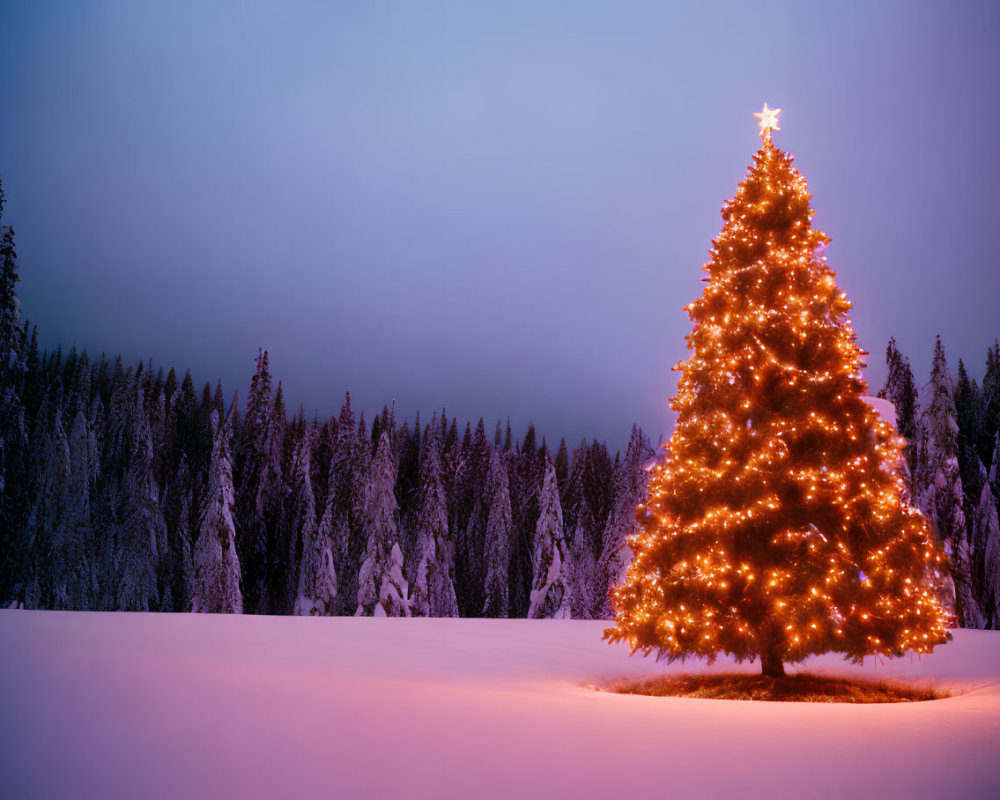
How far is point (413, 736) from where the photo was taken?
5.06m

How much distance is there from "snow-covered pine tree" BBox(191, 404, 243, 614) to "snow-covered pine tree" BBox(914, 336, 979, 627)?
30.9 metres

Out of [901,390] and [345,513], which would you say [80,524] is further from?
[901,390]

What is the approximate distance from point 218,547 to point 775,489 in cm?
2898

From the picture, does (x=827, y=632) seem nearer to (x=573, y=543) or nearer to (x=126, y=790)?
(x=126, y=790)

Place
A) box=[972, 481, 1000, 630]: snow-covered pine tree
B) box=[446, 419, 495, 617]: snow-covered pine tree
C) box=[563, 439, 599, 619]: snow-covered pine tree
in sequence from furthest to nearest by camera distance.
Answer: box=[446, 419, 495, 617]: snow-covered pine tree, box=[563, 439, 599, 619]: snow-covered pine tree, box=[972, 481, 1000, 630]: snow-covered pine tree

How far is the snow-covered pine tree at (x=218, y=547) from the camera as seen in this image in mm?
31828

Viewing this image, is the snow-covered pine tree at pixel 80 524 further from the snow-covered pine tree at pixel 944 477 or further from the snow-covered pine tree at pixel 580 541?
the snow-covered pine tree at pixel 944 477

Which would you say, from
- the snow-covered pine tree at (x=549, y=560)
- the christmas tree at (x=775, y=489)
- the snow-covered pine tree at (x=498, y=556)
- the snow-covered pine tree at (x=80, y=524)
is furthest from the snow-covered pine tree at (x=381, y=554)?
the christmas tree at (x=775, y=489)

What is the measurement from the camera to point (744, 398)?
1027cm

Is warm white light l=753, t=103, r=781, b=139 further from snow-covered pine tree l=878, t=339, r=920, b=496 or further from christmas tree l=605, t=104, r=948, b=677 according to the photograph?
snow-covered pine tree l=878, t=339, r=920, b=496

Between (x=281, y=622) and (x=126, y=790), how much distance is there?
917 centimetres

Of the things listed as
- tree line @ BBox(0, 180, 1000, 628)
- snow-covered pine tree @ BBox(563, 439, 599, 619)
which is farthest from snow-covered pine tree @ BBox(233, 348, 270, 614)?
snow-covered pine tree @ BBox(563, 439, 599, 619)

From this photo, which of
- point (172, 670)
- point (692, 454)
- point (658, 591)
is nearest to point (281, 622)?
point (172, 670)

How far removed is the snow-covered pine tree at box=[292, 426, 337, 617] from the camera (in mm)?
35219
